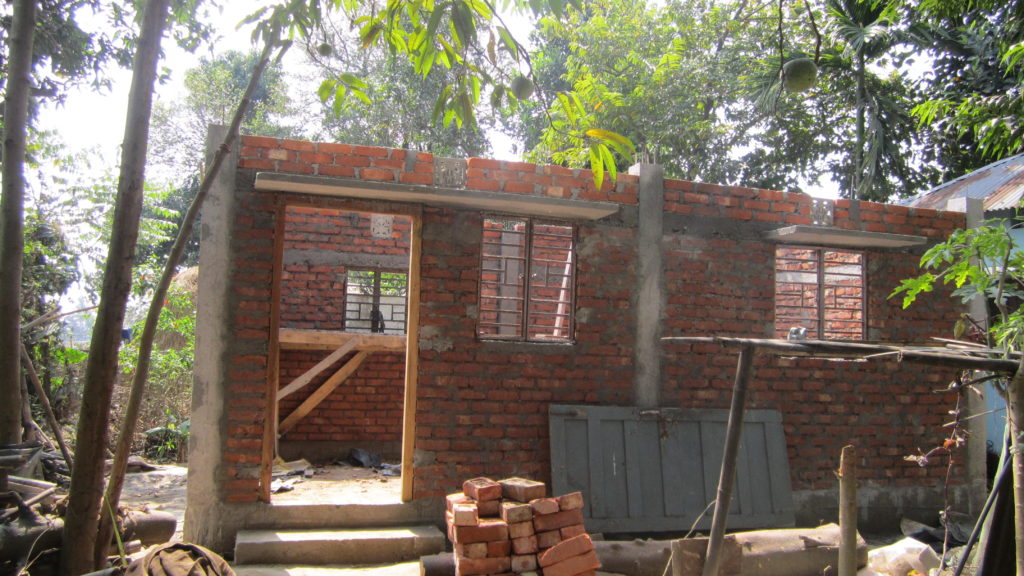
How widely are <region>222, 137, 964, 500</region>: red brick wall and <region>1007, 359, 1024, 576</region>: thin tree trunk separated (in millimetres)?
3657

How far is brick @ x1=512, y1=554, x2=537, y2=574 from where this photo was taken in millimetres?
4707

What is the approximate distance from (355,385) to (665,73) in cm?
780

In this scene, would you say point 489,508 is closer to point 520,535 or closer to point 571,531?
point 520,535

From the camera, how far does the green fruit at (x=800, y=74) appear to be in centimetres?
265

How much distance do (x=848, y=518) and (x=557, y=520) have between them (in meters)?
1.99

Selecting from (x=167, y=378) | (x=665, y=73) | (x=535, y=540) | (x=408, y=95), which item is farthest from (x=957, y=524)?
(x=408, y=95)

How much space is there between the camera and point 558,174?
6.30m

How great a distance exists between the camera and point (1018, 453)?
284 cm

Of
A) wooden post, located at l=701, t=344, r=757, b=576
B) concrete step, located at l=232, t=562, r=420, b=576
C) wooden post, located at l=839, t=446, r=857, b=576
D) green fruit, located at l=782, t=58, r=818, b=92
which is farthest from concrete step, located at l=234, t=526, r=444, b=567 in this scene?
green fruit, located at l=782, t=58, r=818, b=92

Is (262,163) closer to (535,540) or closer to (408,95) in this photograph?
(535,540)

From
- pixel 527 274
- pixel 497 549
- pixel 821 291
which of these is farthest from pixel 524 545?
pixel 821 291

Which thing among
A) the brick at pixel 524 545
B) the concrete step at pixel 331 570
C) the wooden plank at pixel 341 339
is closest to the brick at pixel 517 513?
the brick at pixel 524 545

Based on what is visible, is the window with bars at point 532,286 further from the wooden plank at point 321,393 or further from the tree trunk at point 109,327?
the tree trunk at point 109,327

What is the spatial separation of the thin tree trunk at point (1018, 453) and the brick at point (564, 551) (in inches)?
98.3
